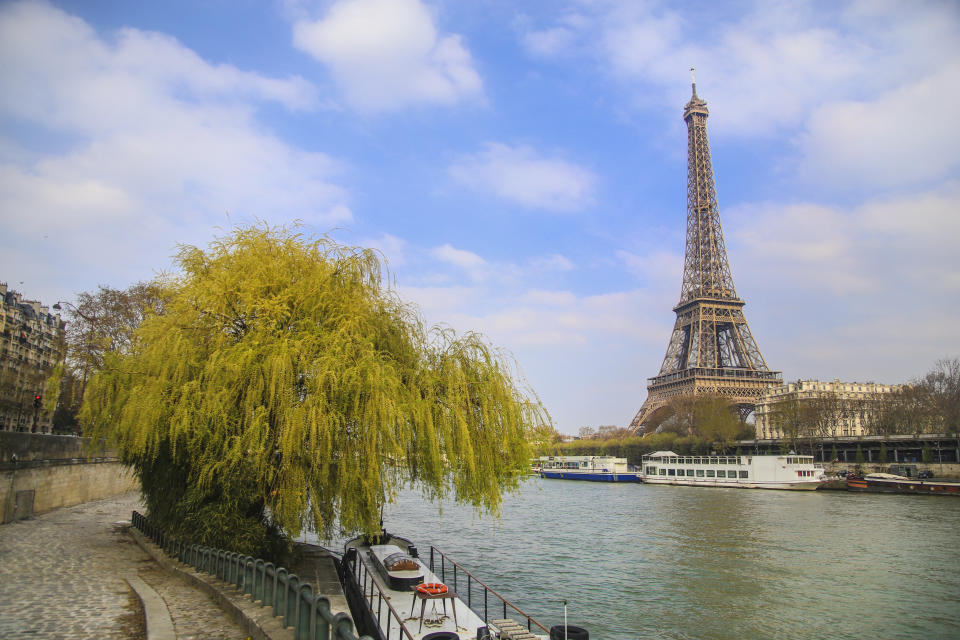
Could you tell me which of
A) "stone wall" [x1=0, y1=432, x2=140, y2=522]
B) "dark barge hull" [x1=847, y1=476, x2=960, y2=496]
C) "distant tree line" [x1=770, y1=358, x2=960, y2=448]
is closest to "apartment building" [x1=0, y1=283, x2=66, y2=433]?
"stone wall" [x1=0, y1=432, x2=140, y2=522]

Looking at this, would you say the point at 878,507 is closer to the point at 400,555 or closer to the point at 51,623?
the point at 400,555

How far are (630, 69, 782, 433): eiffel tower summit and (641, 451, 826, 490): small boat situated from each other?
106ft

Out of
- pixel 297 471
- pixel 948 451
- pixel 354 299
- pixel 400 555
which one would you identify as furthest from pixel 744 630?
pixel 948 451

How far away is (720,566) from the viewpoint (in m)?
22.9

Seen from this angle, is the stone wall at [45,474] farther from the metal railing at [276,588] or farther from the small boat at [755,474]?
the small boat at [755,474]

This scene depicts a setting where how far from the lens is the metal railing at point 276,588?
20.8 feet

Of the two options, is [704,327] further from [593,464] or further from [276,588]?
[276,588]

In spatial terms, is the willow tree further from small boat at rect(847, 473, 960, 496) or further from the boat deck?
small boat at rect(847, 473, 960, 496)

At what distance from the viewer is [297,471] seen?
41.9ft

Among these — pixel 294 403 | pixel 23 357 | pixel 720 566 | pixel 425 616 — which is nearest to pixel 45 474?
pixel 294 403

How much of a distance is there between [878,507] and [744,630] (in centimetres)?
3357

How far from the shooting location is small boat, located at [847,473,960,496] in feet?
163

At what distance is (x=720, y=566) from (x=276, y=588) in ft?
62.6

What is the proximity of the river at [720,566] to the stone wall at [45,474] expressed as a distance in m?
13.8
